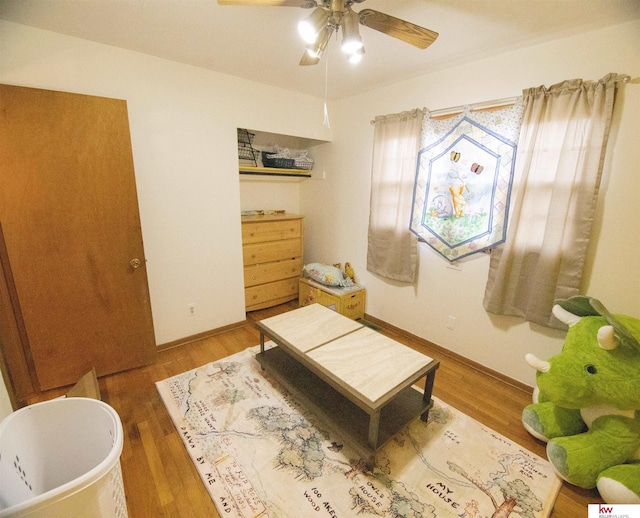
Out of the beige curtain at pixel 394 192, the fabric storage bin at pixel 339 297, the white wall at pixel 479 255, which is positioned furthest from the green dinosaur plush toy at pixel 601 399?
the fabric storage bin at pixel 339 297

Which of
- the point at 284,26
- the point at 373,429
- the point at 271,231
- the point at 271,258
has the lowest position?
the point at 373,429

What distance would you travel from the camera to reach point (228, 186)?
8.71ft

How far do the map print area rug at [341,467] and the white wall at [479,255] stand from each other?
78 centimetres

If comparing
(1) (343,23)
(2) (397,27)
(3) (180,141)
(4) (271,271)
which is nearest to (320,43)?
(1) (343,23)

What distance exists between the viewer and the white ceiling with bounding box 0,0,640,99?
4.87 ft

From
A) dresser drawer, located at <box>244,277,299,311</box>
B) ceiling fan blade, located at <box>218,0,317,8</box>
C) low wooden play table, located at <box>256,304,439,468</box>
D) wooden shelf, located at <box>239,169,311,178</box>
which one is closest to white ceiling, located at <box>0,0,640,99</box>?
ceiling fan blade, located at <box>218,0,317,8</box>

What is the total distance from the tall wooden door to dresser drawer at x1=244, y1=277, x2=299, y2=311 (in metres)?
1.18

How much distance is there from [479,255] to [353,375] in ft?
4.77

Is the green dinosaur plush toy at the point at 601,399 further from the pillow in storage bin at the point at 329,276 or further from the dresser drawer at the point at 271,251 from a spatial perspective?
the dresser drawer at the point at 271,251

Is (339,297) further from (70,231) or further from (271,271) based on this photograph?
(70,231)

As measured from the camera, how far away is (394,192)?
2.66 metres

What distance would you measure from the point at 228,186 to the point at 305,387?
75.0 inches

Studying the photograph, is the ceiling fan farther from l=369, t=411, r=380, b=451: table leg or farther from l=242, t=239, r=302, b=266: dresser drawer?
l=242, t=239, r=302, b=266: dresser drawer

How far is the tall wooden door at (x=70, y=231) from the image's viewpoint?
170 centimetres
